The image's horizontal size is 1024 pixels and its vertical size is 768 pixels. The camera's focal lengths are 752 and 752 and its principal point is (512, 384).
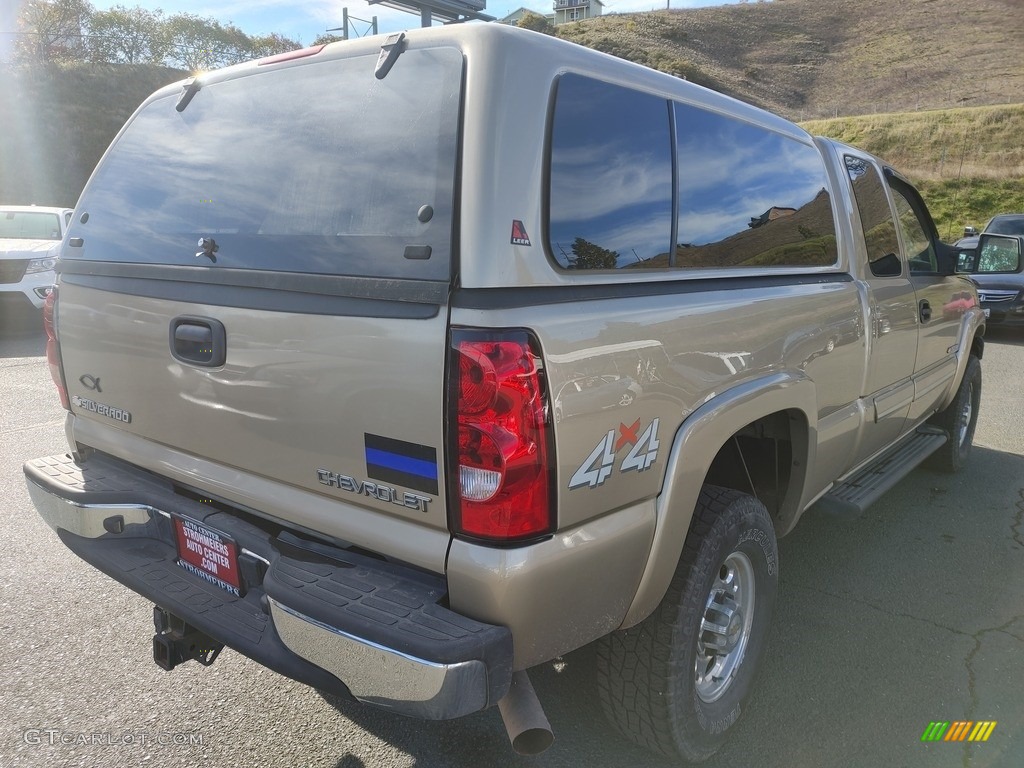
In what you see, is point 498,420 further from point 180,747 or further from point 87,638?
point 87,638

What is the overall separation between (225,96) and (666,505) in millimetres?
1898

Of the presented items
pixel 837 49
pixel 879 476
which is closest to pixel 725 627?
pixel 879 476

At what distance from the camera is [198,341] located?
2176 mm

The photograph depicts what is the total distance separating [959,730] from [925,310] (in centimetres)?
226

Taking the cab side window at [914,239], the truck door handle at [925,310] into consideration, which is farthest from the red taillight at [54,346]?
the truck door handle at [925,310]

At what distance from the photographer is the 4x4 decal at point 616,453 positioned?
1.82 metres

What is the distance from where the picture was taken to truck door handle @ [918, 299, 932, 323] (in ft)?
13.2

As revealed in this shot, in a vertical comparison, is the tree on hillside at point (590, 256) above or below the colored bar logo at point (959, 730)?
above

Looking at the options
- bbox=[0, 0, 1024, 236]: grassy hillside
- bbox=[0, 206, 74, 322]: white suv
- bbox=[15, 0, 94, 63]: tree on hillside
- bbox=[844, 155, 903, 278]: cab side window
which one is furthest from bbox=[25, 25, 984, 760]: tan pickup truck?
bbox=[15, 0, 94, 63]: tree on hillside

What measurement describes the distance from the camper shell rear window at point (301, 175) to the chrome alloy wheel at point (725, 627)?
1486 mm

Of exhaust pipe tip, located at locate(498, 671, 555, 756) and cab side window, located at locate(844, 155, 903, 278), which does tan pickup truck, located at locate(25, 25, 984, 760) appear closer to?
exhaust pipe tip, located at locate(498, 671, 555, 756)

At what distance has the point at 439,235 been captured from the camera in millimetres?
1779

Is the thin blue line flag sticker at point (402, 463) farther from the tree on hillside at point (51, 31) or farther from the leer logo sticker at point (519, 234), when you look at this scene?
the tree on hillside at point (51, 31)

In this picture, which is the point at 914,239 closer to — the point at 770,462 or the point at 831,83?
the point at 770,462
